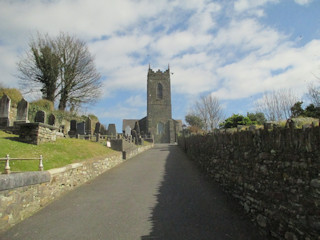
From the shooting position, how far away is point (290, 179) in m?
4.50

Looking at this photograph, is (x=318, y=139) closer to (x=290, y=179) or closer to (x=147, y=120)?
(x=290, y=179)

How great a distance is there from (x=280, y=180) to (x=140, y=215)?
4009 millimetres

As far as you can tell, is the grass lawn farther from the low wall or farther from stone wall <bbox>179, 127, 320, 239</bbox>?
stone wall <bbox>179, 127, 320, 239</bbox>

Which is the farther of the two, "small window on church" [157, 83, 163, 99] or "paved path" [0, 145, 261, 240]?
"small window on church" [157, 83, 163, 99]

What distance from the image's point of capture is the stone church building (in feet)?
193

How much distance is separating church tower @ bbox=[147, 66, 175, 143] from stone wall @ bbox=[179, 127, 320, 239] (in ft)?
168

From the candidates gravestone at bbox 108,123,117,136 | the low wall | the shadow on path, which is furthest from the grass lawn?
gravestone at bbox 108,123,117,136

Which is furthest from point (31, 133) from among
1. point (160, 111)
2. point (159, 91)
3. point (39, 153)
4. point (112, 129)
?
point (159, 91)

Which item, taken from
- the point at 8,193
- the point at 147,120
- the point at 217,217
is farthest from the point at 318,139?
the point at 147,120

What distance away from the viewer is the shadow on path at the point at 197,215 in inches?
212

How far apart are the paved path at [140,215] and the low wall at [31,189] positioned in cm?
26

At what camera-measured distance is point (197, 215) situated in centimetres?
655

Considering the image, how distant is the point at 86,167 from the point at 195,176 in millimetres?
5649

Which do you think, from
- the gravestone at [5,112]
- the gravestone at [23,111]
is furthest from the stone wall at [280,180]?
the gravestone at [5,112]
